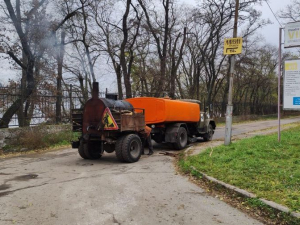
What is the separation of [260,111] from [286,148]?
41413 mm

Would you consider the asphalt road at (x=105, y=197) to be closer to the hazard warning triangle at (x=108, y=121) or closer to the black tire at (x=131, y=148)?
the black tire at (x=131, y=148)

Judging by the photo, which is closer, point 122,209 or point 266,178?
point 122,209

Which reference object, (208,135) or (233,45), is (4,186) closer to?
(233,45)

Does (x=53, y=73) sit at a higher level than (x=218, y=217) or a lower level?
higher

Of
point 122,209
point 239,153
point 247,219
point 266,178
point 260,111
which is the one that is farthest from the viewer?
point 260,111

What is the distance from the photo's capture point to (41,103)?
1358 cm

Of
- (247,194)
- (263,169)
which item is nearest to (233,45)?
(263,169)

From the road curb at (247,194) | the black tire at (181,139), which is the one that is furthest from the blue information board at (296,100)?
the road curb at (247,194)

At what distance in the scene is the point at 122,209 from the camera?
15.3ft

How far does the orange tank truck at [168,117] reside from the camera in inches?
440

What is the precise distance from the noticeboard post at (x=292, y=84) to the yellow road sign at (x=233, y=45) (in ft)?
5.70

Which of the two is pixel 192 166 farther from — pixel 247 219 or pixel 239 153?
pixel 247 219

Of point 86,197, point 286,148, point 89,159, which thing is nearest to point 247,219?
point 86,197

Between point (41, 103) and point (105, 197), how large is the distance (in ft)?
31.6
